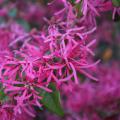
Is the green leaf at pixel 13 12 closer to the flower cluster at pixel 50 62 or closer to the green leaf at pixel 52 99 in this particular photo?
the flower cluster at pixel 50 62

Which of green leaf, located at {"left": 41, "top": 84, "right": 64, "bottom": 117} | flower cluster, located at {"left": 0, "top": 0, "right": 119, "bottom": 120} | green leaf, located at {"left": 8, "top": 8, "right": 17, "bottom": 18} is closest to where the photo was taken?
flower cluster, located at {"left": 0, "top": 0, "right": 119, "bottom": 120}

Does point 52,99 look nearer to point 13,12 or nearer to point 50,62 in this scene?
point 50,62

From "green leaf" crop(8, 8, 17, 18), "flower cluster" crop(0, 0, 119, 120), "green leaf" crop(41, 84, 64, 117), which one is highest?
"green leaf" crop(8, 8, 17, 18)

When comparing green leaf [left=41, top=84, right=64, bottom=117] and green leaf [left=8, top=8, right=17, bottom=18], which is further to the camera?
green leaf [left=8, top=8, right=17, bottom=18]

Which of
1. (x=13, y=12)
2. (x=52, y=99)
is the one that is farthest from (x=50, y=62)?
(x=13, y=12)

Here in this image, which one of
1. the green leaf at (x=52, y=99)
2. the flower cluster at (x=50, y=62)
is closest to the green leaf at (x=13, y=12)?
the flower cluster at (x=50, y=62)

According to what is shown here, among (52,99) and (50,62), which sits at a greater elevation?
(50,62)

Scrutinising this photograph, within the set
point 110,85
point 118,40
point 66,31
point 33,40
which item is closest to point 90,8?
point 66,31

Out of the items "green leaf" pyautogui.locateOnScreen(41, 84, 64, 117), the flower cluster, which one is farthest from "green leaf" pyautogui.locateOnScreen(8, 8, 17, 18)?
"green leaf" pyautogui.locateOnScreen(41, 84, 64, 117)

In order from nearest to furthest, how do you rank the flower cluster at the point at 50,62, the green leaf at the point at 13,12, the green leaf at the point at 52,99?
1. the flower cluster at the point at 50,62
2. the green leaf at the point at 52,99
3. the green leaf at the point at 13,12

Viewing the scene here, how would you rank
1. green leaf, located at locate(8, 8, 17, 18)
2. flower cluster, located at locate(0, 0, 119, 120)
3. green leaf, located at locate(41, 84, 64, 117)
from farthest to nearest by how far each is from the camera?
green leaf, located at locate(8, 8, 17, 18), green leaf, located at locate(41, 84, 64, 117), flower cluster, located at locate(0, 0, 119, 120)

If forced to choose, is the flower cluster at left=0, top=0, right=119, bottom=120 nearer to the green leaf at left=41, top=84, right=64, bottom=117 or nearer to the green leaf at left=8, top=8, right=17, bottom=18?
the green leaf at left=41, top=84, right=64, bottom=117

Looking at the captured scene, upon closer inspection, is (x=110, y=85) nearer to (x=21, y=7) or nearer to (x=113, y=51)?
(x=21, y=7)

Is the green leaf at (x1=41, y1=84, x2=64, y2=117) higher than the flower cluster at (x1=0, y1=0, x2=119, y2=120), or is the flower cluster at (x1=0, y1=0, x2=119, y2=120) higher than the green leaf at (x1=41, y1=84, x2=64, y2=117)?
the flower cluster at (x1=0, y1=0, x2=119, y2=120)
